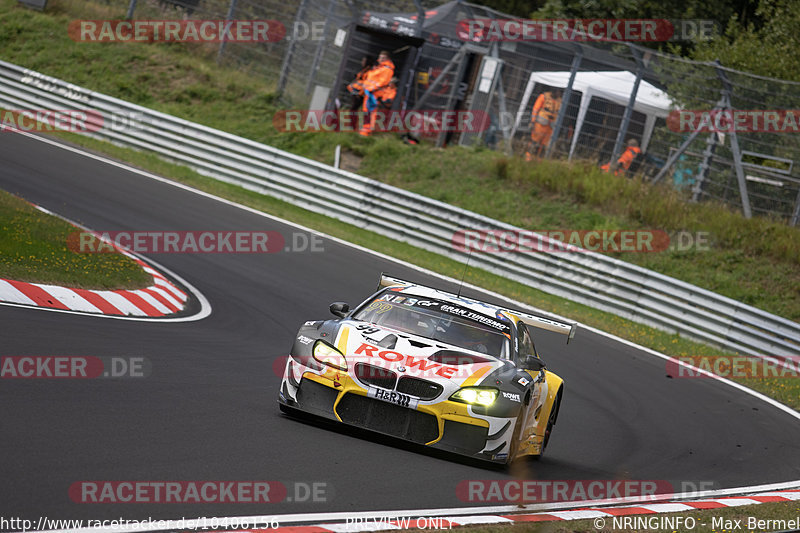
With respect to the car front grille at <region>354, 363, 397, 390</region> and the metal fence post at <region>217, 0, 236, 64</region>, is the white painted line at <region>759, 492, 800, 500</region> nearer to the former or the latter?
the car front grille at <region>354, 363, 397, 390</region>

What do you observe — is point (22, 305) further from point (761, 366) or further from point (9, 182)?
point (761, 366)

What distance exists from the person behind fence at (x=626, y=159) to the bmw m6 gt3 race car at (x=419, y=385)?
1585 cm

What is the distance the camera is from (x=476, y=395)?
7.10 meters

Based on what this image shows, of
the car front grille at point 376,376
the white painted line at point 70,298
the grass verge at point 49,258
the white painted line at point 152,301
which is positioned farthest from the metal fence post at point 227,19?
the car front grille at point 376,376

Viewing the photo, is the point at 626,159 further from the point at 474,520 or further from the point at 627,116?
the point at 474,520

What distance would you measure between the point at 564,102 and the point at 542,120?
885mm

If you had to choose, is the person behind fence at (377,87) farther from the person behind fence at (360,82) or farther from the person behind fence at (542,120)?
the person behind fence at (542,120)

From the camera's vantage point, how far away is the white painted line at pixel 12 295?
9.21 meters

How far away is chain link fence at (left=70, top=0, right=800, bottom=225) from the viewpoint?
70.3 feet

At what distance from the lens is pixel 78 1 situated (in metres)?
31.9

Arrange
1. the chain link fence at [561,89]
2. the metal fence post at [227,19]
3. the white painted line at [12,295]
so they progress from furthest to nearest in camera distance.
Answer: the metal fence post at [227,19] < the chain link fence at [561,89] < the white painted line at [12,295]

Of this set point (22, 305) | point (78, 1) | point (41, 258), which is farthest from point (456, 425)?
point (78, 1)

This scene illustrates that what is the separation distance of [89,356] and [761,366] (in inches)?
495

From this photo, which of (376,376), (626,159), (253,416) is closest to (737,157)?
(626,159)
